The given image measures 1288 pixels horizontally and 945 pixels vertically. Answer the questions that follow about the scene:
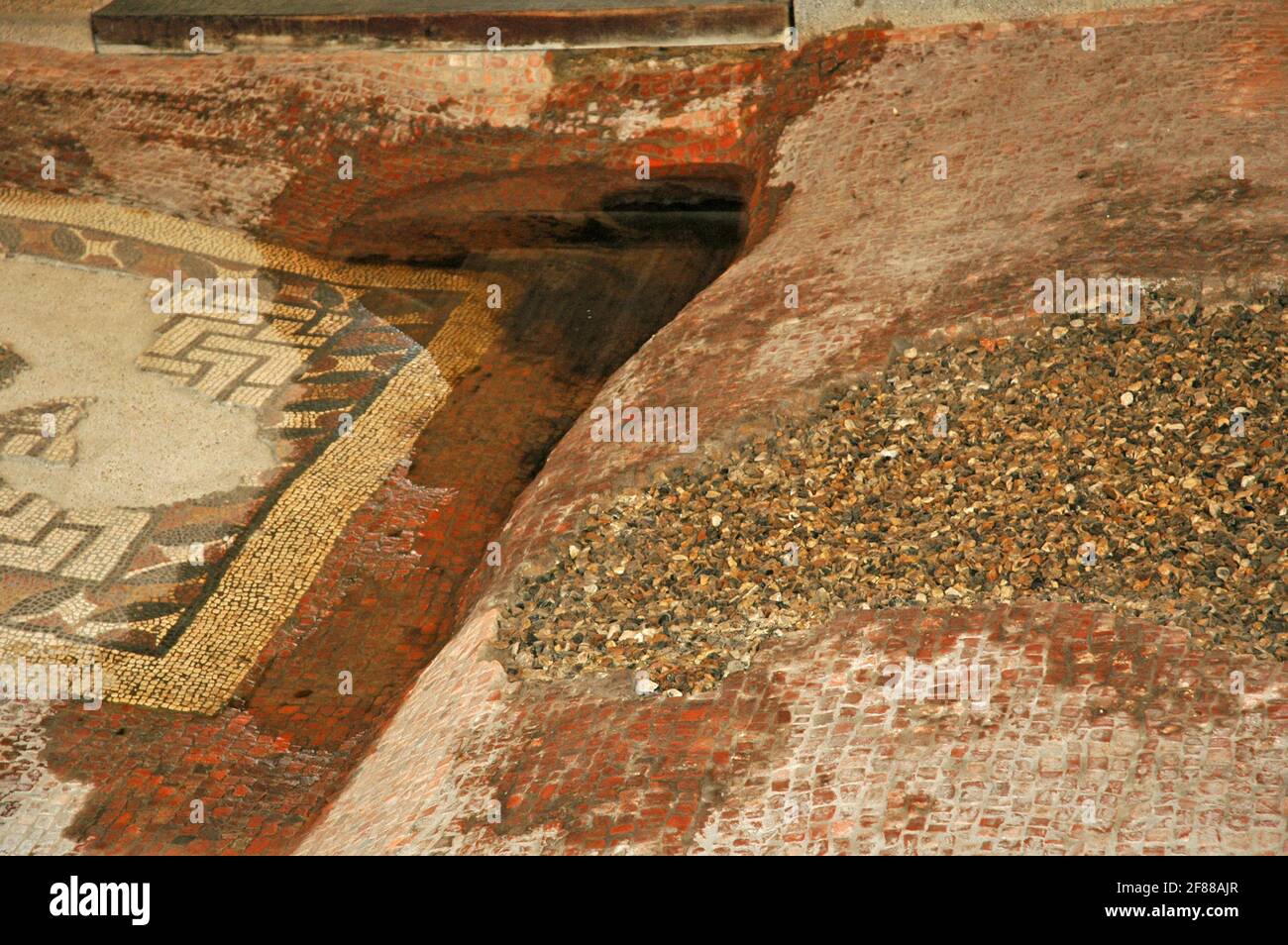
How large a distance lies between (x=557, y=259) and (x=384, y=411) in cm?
234

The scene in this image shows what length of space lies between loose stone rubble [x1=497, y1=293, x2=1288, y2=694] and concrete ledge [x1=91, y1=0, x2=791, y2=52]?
5462mm

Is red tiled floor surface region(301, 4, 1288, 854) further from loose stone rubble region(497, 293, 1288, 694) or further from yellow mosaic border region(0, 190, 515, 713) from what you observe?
yellow mosaic border region(0, 190, 515, 713)

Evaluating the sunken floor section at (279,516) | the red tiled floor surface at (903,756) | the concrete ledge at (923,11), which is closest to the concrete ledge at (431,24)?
the concrete ledge at (923,11)

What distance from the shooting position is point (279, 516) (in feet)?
30.2

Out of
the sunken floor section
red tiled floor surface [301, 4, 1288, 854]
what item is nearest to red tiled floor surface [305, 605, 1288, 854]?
red tiled floor surface [301, 4, 1288, 854]

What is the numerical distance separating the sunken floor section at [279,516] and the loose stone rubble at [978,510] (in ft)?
5.46

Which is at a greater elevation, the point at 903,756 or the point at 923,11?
the point at 923,11

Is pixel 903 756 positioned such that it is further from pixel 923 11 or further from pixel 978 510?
pixel 923 11

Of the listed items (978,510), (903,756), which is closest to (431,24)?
(978,510)

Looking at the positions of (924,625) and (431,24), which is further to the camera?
(431,24)

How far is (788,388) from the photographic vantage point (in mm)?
8055

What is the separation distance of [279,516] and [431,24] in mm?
5811

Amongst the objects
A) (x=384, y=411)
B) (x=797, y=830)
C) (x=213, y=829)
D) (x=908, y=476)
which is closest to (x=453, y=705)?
(x=213, y=829)

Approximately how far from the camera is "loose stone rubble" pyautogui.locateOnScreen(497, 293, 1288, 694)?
6387 mm
